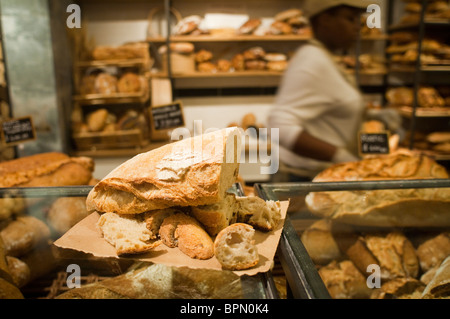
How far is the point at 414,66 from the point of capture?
3703 millimetres

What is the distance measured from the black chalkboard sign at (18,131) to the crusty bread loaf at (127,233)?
48.9 inches

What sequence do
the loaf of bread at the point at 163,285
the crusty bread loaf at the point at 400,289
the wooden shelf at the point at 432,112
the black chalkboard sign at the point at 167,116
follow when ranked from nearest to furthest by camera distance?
1. the loaf of bread at the point at 163,285
2. the crusty bread loaf at the point at 400,289
3. the black chalkboard sign at the point at 167,116
4. the wooden shelf at the point at 432,112

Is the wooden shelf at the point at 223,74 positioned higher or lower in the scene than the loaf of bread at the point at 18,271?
higher

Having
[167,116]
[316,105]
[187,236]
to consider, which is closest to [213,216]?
[187,236]

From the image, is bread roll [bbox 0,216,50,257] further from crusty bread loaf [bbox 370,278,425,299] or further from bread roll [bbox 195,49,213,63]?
bread roll [bbox 195,49,213,63]

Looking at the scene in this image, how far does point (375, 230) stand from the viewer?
105 centimetres

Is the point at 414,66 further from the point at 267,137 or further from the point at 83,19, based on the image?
the point at 83,19

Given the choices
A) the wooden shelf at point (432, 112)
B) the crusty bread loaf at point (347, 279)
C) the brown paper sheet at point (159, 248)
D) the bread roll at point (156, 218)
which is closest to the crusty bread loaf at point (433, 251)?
the crusty bread loaf at point (347, 279)

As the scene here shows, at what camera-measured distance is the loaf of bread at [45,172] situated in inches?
55.0

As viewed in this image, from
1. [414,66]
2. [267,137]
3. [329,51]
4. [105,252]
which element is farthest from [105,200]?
[414,66]

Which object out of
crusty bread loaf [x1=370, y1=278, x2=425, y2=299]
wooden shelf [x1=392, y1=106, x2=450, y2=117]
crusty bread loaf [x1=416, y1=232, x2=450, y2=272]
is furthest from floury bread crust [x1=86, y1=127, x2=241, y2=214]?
wooden shelf [x1=392, y1=106, x2=450, y2=117]

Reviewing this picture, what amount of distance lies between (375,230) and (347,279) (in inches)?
9.0

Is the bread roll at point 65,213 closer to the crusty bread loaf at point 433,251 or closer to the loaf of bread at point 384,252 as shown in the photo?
the loaf of bread at point 384,252
